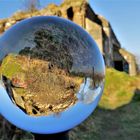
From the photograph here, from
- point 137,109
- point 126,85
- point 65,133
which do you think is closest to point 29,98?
point 65,133

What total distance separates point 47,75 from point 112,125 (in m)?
9.53

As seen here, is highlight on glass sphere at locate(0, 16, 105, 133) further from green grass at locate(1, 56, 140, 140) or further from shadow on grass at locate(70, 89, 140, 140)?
shadow on grass at locate(70, 89, 140, 140)

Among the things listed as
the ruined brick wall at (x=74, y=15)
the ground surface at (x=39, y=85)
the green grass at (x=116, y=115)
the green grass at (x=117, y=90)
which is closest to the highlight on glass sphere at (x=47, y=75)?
the ground surface at (x=39, y=85)

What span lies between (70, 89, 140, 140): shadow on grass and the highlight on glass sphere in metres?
6.72

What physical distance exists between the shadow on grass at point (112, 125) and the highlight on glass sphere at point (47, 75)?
6722mm

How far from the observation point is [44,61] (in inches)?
94.7

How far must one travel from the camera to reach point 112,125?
11.6 metres

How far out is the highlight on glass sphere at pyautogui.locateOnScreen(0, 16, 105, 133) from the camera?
2352 mm

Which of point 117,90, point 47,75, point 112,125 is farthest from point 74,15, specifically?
point 47,75

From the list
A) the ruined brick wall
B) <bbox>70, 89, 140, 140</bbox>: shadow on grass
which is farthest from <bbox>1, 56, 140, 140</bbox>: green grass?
the ruined brick wall

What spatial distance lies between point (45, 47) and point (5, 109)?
0.50 meters

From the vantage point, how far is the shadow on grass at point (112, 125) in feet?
32.2

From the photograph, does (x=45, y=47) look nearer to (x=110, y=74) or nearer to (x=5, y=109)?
(x=5, y=109)

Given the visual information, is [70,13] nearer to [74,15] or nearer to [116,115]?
[74,15]
